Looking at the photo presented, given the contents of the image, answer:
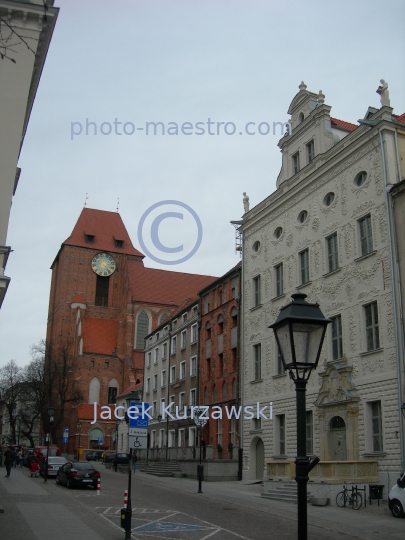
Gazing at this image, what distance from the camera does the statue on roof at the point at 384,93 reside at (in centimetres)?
2575

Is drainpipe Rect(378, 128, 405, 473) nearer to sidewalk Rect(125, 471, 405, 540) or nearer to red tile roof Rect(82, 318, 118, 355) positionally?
sidewalk Rect(125, 471, 405, 540)

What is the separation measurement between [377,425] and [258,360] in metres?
10.8

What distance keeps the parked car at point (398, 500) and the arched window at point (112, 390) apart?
64655 millimetres

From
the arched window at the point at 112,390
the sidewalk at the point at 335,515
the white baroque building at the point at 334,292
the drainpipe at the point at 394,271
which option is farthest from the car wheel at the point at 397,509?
the arched window at the point at 112,390

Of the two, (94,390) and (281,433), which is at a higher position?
(94,390)

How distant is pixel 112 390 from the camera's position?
80062 mm

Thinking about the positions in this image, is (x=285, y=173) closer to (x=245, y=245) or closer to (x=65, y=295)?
(x=245, y=245)

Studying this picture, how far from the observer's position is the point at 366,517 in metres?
18.1

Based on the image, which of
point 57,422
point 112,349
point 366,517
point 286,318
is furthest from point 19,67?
point 112,349

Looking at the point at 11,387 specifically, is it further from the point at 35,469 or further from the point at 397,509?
the point at 397,509

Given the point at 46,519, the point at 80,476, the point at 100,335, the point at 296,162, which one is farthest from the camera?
the point at 100,335

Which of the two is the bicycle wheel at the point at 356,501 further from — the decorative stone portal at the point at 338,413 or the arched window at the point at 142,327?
the arched window at the point at 142,327

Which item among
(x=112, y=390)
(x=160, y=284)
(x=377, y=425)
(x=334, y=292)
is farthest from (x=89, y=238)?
(x=377, y=425)

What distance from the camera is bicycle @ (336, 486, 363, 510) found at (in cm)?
2033
